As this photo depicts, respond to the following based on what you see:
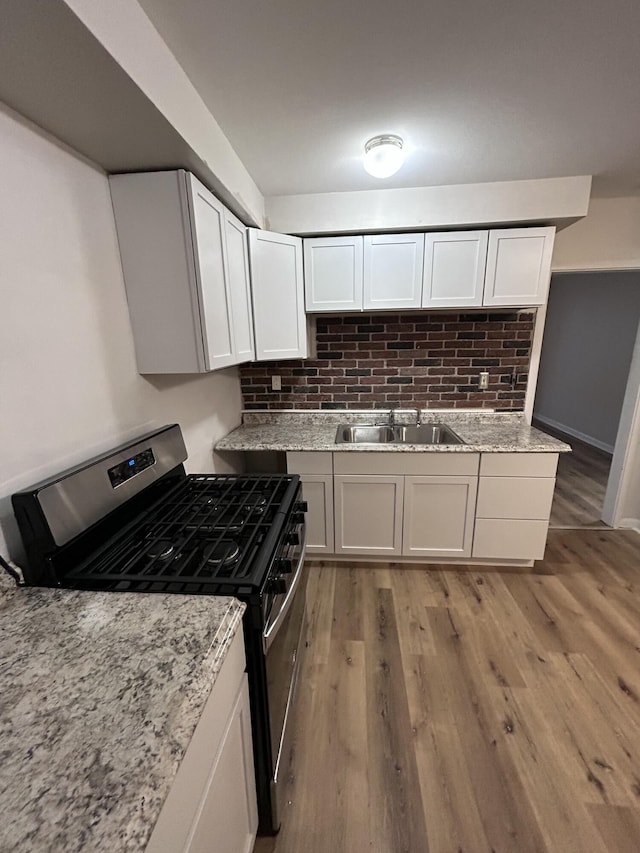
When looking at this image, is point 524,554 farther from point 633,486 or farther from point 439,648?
point 633,486

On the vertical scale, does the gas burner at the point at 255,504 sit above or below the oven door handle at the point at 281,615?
above

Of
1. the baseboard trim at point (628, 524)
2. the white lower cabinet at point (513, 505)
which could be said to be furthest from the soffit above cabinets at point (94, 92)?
the baseboard trim at point (628, 524)

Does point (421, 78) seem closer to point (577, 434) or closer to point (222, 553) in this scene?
point (222, 553)

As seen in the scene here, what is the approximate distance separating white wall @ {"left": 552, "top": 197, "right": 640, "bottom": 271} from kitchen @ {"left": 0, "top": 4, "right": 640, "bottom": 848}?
2.29 m

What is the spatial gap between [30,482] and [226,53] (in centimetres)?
145

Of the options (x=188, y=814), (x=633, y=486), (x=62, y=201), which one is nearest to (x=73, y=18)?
(x=62, y=201)

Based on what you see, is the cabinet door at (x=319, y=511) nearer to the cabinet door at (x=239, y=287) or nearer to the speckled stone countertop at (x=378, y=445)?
the speckled stone countertop at (x=378, y=445)

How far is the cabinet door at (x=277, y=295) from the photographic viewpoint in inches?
83.4

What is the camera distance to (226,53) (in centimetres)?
115

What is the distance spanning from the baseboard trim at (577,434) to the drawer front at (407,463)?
11.2ft

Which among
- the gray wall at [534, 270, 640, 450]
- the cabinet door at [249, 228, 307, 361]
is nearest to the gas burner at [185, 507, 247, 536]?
the cabinet door at [249, 228, 307, 361]

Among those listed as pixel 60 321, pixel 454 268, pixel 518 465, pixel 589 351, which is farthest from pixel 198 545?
pixel 589 351

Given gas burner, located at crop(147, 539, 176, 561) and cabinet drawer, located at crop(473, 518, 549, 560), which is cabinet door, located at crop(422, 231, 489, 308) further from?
gas burner, located at crop(147, 539, 176, 561)

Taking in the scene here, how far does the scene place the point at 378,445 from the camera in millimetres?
2236
